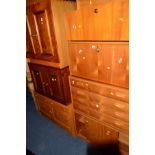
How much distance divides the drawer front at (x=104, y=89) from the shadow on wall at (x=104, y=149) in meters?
0.60

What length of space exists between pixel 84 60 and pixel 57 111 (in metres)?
1.03

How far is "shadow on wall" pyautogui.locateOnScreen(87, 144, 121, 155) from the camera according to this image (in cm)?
162

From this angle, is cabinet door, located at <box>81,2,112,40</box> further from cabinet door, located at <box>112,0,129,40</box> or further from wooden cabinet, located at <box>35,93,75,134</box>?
wooden cabinet, located at <box>35,93,75,134</box>

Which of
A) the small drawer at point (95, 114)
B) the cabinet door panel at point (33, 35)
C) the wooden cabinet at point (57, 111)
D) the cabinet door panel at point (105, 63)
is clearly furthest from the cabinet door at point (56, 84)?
the cabinet door panel at point (105, 63)

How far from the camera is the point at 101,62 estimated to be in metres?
1.39

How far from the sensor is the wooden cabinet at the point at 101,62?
123 cm

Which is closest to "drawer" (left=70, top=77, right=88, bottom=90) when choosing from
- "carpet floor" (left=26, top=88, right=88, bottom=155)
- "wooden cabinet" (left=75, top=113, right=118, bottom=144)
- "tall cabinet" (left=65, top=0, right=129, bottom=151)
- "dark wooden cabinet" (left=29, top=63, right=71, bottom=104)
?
"tall cabinet" (left=65, top=0, right=129, bottom=151)

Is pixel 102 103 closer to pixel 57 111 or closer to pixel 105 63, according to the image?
pixel 105 63

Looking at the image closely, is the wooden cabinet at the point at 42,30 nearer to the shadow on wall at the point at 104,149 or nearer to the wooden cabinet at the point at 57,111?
the wooden cabinet at the point at 57,111
